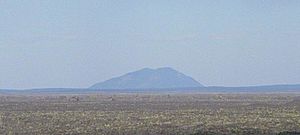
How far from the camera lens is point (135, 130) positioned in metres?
37.7

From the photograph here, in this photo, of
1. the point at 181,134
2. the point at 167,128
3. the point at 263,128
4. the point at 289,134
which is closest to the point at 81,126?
the point at 167,128

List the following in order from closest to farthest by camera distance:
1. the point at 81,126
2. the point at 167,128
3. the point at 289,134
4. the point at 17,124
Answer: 1. the point at 289,134
2. the point at 167,128
3. the point at 81,126
4. the point at 17,124

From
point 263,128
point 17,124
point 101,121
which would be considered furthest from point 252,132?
point 17,124

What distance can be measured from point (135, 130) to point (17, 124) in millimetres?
11269

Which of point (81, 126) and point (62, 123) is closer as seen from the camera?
point (81, 126)

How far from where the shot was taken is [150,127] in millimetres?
39719

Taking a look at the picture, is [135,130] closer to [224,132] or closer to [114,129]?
[114,129]

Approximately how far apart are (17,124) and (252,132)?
1956cm

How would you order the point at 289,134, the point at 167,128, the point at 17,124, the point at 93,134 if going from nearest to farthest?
the point at 289,134 → the point at 93,134 → the point at 167,128 → the point at 17,124

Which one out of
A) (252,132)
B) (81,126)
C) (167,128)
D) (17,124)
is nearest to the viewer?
(252,132)

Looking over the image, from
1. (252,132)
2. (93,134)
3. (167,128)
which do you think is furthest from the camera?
(167,128)

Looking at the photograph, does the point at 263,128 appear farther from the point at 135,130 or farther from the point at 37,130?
the point at 37,130

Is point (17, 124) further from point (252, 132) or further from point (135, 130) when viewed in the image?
point (252, 132)

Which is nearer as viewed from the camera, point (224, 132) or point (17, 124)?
point (224, 132)
